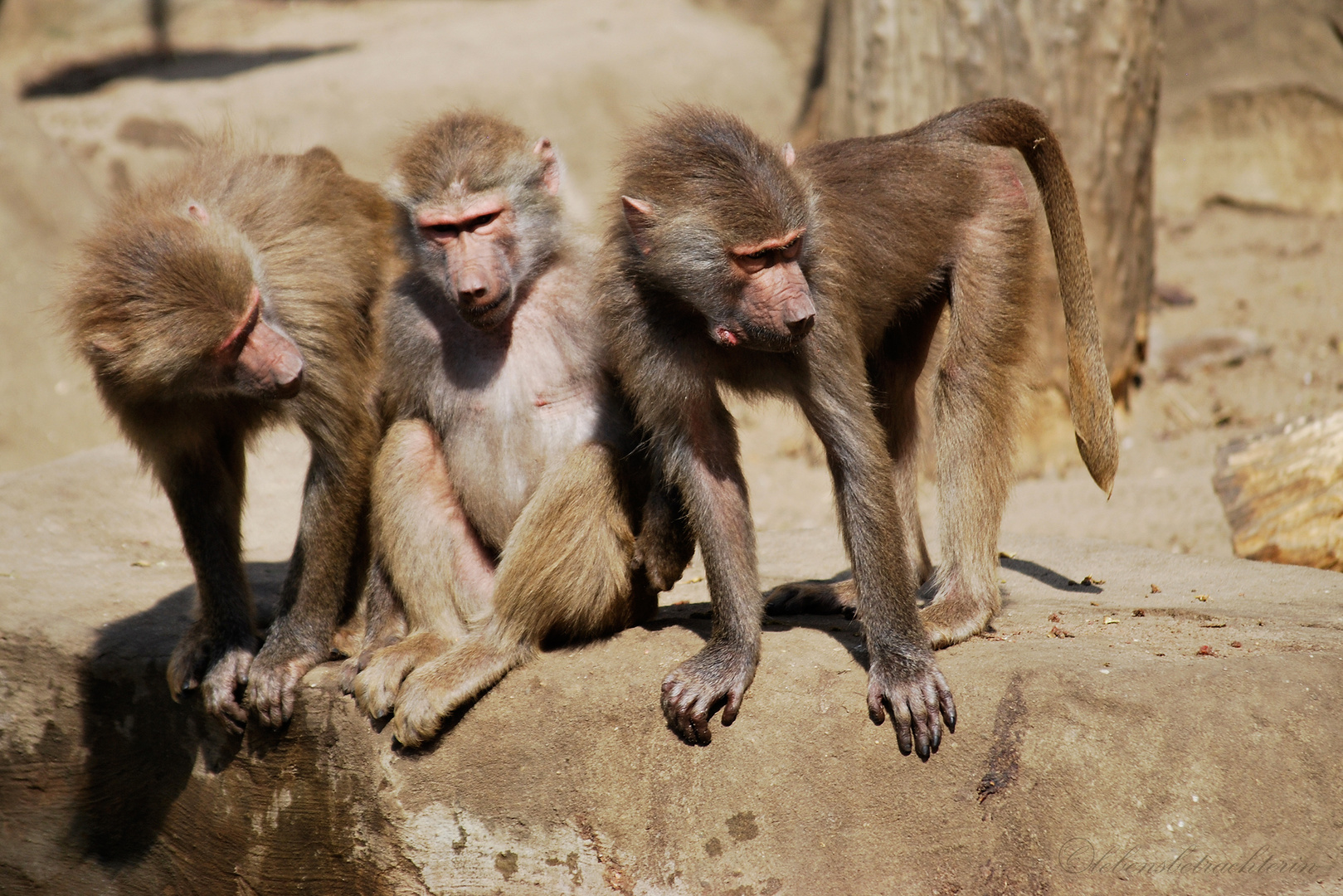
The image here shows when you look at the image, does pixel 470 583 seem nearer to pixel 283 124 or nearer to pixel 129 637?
pixel 129 637

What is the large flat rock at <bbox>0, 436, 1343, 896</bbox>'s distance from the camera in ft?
9.98

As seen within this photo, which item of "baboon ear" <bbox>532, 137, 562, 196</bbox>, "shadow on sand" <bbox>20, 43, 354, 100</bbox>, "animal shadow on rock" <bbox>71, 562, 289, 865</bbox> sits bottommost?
"shadow on sand" <bbox>20, 43, 354, 100</bbox>

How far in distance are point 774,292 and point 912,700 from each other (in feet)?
3.82

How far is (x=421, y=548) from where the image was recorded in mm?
3875

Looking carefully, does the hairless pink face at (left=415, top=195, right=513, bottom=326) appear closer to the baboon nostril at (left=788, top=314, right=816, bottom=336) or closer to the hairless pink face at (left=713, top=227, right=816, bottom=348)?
the hairless pink face at (left=713, top=227, right=816, bottom=348)

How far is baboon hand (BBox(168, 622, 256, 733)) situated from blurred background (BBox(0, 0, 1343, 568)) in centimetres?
106

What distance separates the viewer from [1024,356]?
4031 millimetres

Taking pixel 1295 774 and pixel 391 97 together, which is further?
pixel 391 97

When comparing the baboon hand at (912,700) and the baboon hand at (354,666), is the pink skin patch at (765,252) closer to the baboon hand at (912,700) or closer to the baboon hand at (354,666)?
the baboon hand at (912,700)

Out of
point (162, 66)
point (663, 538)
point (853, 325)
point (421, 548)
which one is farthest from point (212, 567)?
point (162, 66)

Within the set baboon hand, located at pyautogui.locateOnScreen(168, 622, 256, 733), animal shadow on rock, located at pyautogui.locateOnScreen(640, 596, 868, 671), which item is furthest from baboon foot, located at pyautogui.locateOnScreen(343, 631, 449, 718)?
animal shadow on rock, located at pyautogui.locateOnScreen(640, 596, 868, 671)

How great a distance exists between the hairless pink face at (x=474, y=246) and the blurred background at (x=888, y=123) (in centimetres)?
34

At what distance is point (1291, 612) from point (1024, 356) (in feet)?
4.07

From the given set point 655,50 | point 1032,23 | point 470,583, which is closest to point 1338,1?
point 1032,23
